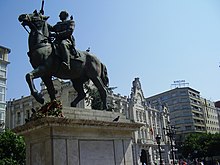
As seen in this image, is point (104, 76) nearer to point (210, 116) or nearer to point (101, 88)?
point (101, 88)

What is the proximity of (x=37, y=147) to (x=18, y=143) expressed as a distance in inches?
947

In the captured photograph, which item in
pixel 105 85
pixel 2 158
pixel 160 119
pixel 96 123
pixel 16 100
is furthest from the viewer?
pixel 160 119

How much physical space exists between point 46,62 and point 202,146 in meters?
65.3

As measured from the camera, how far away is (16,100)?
177ft

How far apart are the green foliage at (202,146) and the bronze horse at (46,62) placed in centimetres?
6044

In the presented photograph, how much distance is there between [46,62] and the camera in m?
9.16

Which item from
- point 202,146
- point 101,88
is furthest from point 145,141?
point 101,88

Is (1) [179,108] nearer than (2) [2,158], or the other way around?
(2) [2,158]

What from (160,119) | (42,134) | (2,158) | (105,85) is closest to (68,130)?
(42,134)

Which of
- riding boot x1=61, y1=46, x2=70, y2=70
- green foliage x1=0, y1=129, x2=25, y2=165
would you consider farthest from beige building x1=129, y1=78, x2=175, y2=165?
riding boot x1=61, y1=46, x2=70, y2=70

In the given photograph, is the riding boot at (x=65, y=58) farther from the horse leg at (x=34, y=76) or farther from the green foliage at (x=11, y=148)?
the green foliage at (x=11, y=148)

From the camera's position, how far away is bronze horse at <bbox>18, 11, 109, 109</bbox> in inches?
358

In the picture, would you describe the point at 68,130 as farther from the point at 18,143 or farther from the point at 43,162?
the point at 18,143

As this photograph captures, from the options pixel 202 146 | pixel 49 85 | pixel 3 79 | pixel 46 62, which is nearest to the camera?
pixel 46 62
